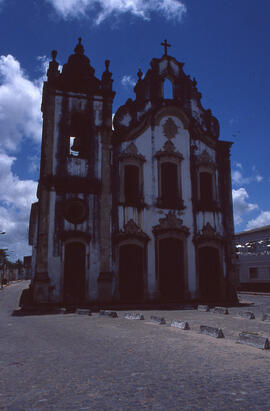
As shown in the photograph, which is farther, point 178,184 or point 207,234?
point 178,184

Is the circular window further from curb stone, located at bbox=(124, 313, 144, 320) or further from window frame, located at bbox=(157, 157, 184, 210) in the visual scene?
curb stone, located at bbox=(124, 313, 144, 320)

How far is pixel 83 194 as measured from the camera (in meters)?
17.2

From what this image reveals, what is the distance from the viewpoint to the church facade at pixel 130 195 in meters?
16.6

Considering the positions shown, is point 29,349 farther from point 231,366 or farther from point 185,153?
point 185,153

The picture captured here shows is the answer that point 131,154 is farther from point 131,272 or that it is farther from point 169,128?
point 131,272

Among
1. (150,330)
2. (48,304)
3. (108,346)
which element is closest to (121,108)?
(48,304)

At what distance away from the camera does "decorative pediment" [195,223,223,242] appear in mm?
18922

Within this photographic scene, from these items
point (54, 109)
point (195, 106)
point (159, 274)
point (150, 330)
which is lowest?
point (150, 330)

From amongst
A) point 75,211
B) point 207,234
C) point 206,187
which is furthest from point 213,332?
point 206,187

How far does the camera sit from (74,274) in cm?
1645

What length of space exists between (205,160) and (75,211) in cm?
807

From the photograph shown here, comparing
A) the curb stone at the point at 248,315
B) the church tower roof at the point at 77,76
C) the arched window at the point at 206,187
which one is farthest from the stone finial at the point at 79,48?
the curb stone at the point at 248,315

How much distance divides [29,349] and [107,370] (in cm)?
224

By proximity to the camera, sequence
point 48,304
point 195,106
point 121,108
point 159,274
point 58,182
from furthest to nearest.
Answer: point 195,106, point 121,108, point 159,274, point 58,182, point 48,304
